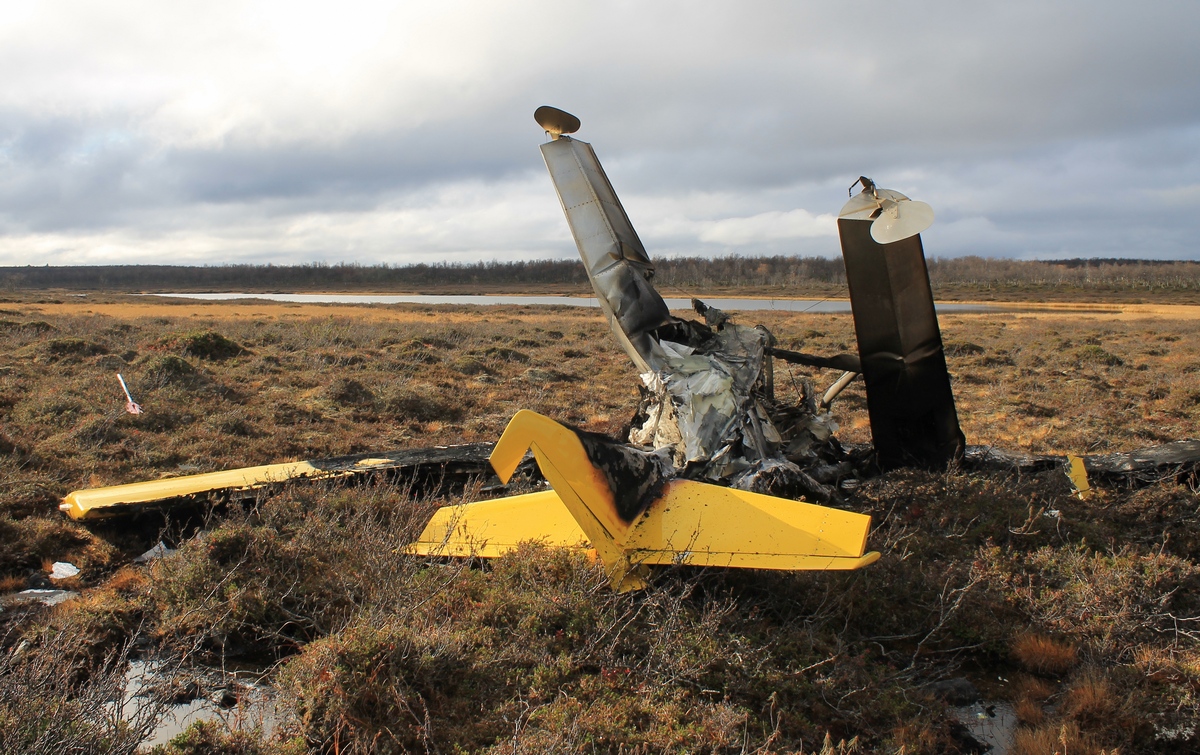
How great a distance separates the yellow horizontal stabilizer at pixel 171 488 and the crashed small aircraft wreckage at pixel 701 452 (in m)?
0.02

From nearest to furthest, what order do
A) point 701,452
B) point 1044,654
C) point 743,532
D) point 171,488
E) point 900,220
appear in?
point 743,532 → point 1044,654 → point 900,220 → point 701,452 → point 171,488

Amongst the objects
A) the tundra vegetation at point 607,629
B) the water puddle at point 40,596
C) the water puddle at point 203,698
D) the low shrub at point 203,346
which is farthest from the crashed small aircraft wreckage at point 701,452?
the low shrub at point 203,346

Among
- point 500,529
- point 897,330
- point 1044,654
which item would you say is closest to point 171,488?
point 500,529

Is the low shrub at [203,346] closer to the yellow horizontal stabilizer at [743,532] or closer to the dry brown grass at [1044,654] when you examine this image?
the yellow horizontal stabilizer at [743,532]

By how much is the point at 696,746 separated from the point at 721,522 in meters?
1.05

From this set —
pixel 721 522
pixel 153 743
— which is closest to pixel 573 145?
pixel 721 522

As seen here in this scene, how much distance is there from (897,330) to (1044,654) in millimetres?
2282

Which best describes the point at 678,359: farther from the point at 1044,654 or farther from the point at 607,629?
the point at 1044,654

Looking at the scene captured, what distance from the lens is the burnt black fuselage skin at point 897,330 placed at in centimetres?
484

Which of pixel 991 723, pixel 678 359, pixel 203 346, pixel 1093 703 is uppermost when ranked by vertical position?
pixel 203 346

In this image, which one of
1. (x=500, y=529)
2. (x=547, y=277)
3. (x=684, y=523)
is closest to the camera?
(x=684, y=523)

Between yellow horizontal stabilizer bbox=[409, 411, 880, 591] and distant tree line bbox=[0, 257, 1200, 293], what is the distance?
302 ft

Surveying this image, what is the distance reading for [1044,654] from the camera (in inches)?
163

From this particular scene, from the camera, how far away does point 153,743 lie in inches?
134
